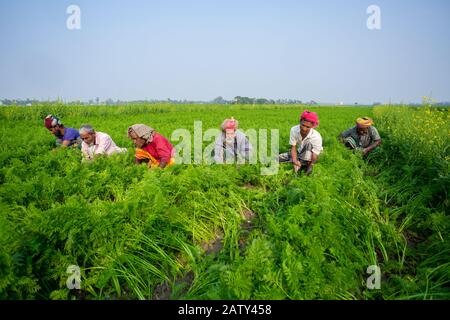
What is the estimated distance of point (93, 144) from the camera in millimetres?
6199

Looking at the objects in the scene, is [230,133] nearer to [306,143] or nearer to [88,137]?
[306,143]

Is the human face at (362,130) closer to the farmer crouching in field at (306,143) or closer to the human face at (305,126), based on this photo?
the farmer crouching in field at (306,143)

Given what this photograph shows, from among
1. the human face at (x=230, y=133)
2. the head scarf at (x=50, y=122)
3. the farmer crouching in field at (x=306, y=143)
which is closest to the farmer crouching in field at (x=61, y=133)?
the head scarf at (x=50, y=122)

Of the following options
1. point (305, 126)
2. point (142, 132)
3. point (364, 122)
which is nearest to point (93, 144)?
point (142, 132)

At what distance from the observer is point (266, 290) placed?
7.18 ft

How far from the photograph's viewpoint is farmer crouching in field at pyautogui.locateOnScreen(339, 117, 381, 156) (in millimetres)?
6988

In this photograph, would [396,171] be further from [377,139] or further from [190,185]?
[190,185]

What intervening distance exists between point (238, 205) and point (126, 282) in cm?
186

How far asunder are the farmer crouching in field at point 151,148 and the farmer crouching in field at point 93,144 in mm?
710

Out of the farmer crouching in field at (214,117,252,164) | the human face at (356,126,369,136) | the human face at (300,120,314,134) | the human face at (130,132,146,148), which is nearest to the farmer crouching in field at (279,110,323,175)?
the human face at (300,120,314,134)

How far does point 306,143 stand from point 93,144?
14.7ft

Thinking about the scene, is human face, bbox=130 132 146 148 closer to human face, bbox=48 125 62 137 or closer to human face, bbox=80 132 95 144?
human face, bbox=80 132 95 144

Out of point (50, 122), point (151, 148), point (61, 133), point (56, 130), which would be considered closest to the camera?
point (151, 148)

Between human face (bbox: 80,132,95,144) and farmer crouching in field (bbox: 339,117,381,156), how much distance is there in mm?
5943
